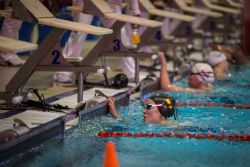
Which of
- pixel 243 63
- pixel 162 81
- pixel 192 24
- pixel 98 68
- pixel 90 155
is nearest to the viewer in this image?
pixel 90 155

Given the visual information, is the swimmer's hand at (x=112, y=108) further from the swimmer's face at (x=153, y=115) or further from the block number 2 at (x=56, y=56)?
the block number 2 at (x=56, y=56)

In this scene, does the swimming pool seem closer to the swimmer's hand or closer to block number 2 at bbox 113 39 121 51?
the swimmer's hand

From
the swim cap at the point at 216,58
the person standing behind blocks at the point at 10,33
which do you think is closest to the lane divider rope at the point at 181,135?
the person standing behind blocks at the point at 10,33

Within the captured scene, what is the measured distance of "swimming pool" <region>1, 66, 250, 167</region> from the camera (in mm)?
4957

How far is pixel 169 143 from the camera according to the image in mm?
5621

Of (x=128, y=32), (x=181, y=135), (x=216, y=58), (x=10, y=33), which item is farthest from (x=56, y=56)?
(x=216, y=58)

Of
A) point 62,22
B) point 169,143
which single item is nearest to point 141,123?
point 169,143

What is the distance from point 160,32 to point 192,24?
7.51ft

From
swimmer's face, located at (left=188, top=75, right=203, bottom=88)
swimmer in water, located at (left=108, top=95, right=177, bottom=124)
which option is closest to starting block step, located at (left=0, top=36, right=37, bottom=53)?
swimmer in water, located at (left=108, top=95, right=177, bottom=124)

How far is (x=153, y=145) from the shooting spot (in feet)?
18.2

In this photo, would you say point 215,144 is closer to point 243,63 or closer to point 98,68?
point 98,68

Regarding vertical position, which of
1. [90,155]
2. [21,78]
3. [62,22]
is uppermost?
[62,22]

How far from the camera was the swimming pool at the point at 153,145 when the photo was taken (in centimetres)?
496

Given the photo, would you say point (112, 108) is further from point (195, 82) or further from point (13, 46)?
point (195, 82)
